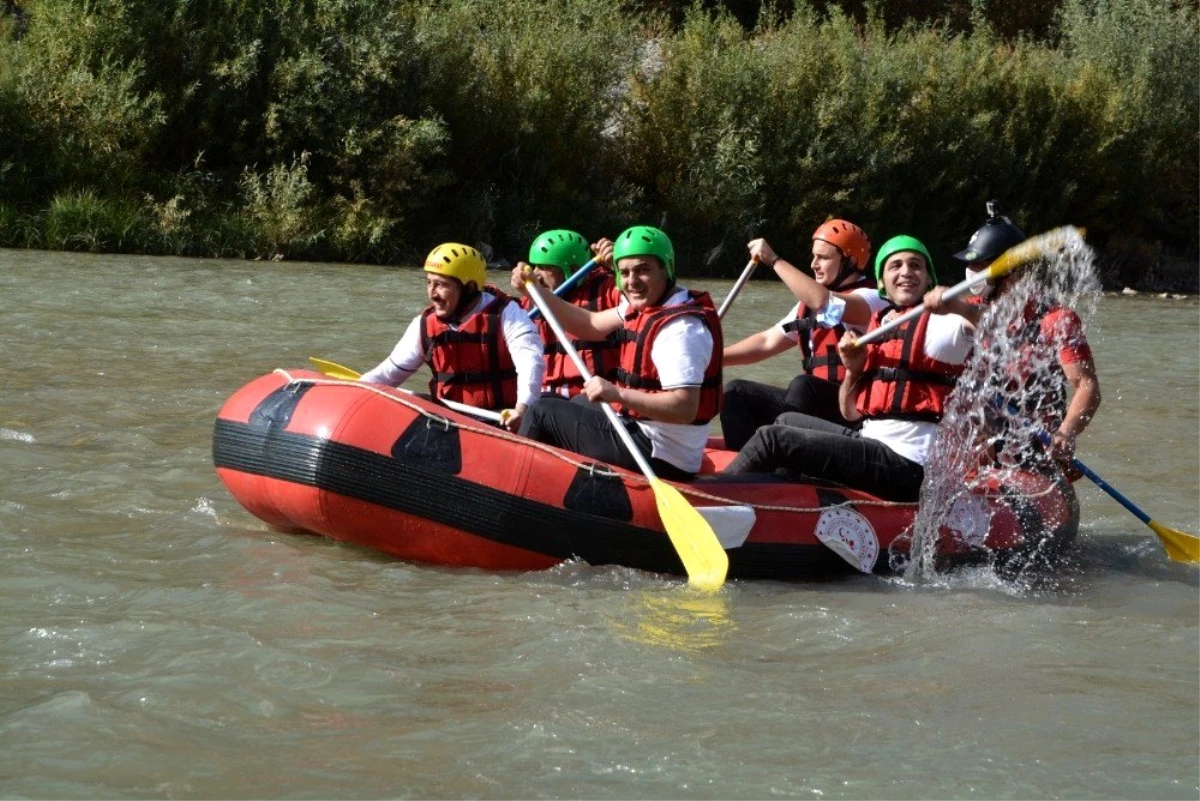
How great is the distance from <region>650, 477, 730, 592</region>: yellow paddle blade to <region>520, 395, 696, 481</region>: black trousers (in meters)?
0.26

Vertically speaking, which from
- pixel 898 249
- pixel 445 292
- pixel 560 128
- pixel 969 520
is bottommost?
pixel 969 520

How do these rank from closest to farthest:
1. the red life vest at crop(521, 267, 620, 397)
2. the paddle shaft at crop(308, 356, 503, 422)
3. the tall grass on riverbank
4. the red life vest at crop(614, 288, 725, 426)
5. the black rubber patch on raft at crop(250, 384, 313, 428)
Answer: the red life vest at crop(614, 288, 725, 426), the black rubber patch on raft at crop(250, 384, 313, 428), the paddle shaft at crop(308, 356, 503, 422), the red life vest at crop(521, 267, 620, 397), the tall grass on riverbank

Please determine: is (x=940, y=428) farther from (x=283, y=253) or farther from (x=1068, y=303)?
(x=283, y=253)

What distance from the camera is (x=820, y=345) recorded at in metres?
6.12

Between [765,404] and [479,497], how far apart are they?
1.55 m

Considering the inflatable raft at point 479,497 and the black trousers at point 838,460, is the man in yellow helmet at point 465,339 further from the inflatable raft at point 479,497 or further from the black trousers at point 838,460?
the black trousers at point 838,460

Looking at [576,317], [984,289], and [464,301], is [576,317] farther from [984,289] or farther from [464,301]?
[984,289]

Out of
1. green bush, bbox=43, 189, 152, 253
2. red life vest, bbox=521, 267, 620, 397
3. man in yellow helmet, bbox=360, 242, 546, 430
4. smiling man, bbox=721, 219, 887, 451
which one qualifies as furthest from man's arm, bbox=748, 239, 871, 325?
green bush, bbox=43, 189, 152, 253

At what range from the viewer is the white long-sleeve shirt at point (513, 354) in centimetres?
560

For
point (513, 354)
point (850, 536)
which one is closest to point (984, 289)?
point (850, 536)

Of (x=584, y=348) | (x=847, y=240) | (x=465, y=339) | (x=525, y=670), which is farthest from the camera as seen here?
(x=847, y=240)

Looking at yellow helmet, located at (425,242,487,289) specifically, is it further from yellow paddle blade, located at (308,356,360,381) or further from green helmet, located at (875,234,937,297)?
green helmet, located at (875,234,937,297)

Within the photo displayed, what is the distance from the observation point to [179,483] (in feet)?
20.5

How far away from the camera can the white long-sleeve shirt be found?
5.60 meters
